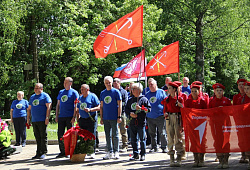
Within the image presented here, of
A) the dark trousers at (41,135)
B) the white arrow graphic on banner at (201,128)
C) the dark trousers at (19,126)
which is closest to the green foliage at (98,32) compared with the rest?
the dark trousers at (19,126)

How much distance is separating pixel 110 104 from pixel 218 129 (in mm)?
3046

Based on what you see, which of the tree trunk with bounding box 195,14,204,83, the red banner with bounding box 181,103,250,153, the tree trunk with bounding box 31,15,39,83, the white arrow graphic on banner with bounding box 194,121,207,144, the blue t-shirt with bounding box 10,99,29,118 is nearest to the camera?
the red banner with bounding box 181,103,250,153

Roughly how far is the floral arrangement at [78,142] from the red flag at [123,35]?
228 cm

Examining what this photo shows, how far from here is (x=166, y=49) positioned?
523 inches

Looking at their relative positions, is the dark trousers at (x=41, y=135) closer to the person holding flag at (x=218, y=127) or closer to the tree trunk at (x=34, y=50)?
the person holding flag at (x=218, y=127)

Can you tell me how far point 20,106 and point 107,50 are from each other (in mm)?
5116

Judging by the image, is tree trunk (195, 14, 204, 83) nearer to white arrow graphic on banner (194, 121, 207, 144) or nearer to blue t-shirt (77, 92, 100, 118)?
blue t-shirt (77, 92, 100, 118)

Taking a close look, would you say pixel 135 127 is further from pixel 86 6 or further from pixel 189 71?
pixel 189 71

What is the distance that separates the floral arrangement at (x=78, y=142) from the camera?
9.95m

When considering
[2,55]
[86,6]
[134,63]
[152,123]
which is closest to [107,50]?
[152,123]

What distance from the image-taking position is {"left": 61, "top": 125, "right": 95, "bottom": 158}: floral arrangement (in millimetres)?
9945

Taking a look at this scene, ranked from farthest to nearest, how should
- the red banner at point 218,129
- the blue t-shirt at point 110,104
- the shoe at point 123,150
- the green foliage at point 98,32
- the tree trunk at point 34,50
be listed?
the tree trunk at point 34,50
the green foliage at point 98,32
the shoe at point 123,150
the blue t-shirt at point 110,104
the red banner at point 218,129

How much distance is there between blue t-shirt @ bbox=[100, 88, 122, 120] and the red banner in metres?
2.12

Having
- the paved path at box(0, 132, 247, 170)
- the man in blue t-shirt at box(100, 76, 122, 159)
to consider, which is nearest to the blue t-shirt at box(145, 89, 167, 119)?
the paved path at box(0, 132, 247, 170)
